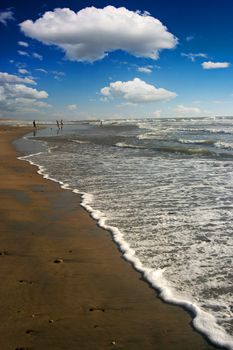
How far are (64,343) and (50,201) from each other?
21.7ft

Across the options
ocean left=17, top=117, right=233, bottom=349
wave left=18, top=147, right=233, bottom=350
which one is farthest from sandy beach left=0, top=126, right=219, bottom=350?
ocean left=17, top=117, right=233, bottom=349

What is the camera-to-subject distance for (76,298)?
176 inches

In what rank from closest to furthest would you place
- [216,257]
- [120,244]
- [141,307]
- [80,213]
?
[141,307] → [216,257] → [120,244] → [80,213]

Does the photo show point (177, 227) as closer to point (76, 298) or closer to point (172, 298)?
point (172, 298)

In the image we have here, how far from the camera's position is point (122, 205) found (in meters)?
9.23

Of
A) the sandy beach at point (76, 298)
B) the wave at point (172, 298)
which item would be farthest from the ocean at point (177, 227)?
the sandy beach at point (76, 298)

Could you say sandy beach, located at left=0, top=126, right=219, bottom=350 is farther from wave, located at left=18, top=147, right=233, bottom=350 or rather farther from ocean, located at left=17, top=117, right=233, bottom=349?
ocean, located at left=17, top=117, right=233, bottom=349

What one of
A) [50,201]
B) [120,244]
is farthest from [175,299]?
[50,201]

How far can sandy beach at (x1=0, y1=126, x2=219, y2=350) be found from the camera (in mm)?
3648

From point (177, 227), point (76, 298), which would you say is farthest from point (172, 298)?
point (177, 227)

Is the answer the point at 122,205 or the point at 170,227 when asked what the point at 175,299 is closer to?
the point at 170,227

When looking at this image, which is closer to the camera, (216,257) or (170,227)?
(216,257)

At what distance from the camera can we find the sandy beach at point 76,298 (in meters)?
3.65

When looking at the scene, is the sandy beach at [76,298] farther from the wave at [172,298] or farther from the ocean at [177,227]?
the ocean at [177,227]
